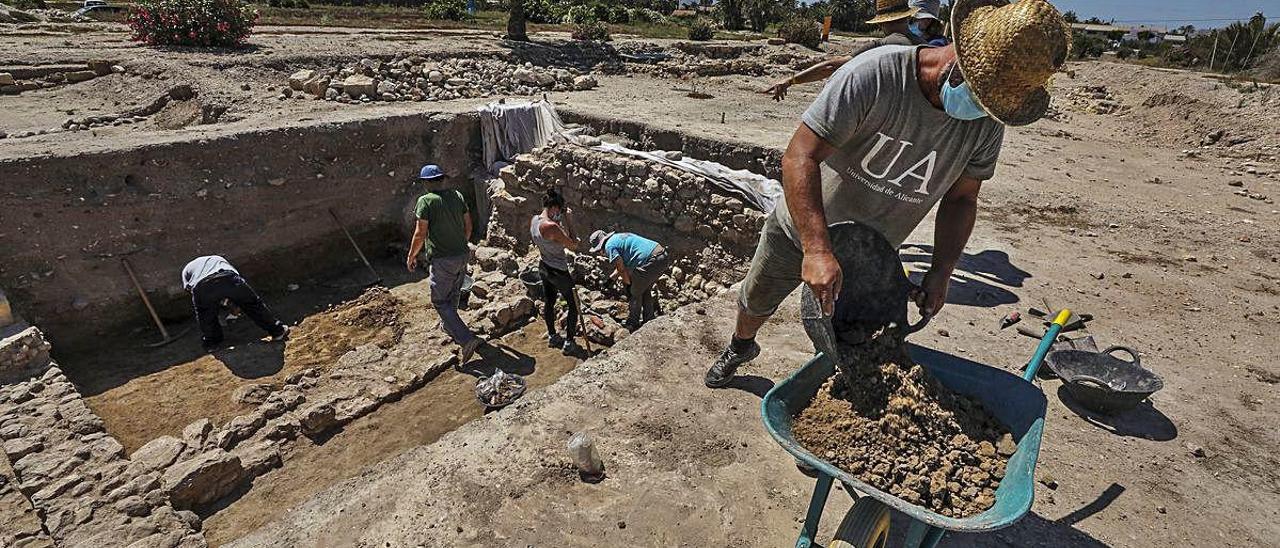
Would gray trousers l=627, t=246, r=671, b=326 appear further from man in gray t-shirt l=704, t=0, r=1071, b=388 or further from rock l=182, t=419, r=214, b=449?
rock l=182, t=419, r=214, b=449

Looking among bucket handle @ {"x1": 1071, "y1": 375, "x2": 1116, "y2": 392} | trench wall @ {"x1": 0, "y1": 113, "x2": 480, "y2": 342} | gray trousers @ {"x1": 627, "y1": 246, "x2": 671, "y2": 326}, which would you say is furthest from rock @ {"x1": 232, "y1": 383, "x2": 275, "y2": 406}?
bucket handle @ {"x1": 1071, "y1": 375, "x2": 1116, "y2": 392}

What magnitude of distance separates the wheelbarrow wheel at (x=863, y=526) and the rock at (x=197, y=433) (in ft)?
16.2

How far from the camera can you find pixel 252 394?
18.6 feet

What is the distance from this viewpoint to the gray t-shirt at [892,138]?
2.23 m

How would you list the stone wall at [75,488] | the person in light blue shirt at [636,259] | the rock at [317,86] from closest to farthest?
the stone wall at [75,488], the person in light blue shirt at [636,259], the rock at [317,86]

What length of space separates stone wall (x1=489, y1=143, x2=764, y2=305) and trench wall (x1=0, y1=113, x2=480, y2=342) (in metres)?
1.74

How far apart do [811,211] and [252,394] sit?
5.62 metres

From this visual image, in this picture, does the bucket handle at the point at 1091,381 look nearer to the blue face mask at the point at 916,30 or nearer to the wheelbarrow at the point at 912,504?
the wheelbarrow at the point at 912,504

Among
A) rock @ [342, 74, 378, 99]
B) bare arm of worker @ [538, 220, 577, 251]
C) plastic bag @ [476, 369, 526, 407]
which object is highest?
rock @ [342, 74, 378, 99]

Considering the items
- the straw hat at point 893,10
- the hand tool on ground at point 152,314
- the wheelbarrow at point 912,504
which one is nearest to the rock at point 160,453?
the hand tool on ground at point 152,314

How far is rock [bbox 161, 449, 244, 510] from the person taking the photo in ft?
13.8

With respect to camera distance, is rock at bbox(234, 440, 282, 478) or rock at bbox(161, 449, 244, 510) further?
rock at bbox(234, 440, 282, 478)

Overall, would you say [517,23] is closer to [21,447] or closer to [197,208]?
[197,208]

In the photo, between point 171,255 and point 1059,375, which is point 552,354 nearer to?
point 1059,375
